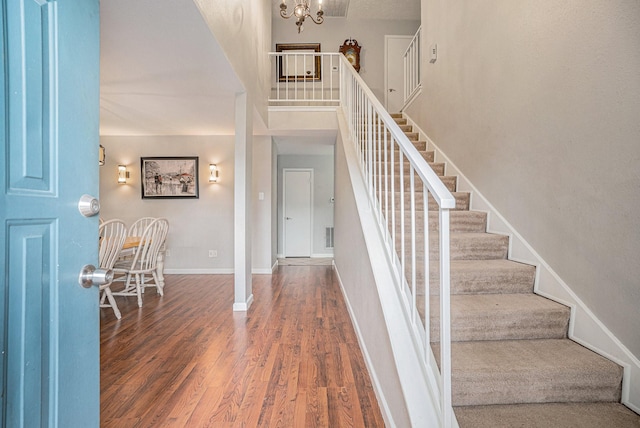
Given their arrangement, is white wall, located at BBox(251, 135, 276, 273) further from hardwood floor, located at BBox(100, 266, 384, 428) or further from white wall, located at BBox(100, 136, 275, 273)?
hardwood floor, located at BBox(100, 266, 384, 428)

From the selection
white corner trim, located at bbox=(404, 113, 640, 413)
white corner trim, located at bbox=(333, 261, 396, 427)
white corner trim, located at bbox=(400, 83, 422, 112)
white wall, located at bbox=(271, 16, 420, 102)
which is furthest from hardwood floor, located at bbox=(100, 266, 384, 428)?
white wall, located at bbox=(271, 16, 420, 102)

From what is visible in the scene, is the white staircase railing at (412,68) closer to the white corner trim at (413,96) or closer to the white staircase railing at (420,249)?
the white corner trim at (413,96)

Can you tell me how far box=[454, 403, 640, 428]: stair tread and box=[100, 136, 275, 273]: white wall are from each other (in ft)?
13.1

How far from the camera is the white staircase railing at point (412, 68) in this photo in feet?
14.1

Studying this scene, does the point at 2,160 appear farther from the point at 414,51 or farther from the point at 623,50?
the point at 414,51

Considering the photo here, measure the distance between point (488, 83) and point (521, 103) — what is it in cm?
50

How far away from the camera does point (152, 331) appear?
2590 mm

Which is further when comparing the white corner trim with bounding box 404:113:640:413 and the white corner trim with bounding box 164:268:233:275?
the white corner trim with bounding box 164:268:233:275

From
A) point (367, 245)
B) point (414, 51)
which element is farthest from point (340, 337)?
point (414, 51)

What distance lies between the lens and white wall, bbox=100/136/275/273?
4910mm

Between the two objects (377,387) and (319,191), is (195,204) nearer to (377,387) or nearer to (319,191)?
(319,191)

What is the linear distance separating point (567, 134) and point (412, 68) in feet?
10.9

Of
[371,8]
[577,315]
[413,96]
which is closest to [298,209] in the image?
[413,96]

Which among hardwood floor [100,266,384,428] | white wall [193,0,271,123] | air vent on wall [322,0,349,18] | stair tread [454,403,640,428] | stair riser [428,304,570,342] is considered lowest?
hardwood floor [100,266,384,428]
